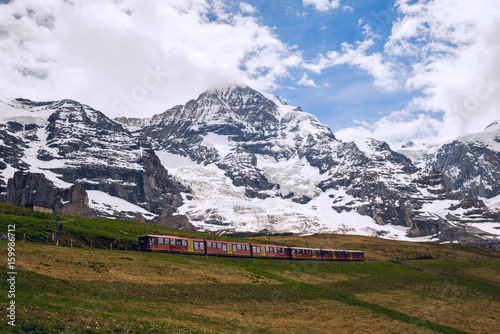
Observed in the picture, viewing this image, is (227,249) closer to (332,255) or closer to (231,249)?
(231,249)

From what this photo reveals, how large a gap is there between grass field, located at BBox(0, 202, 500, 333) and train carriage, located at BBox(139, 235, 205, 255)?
593cm

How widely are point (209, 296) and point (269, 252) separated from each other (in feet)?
140

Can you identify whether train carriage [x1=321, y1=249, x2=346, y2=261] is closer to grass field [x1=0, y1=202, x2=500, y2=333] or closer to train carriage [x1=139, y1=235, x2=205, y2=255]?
grass field [x1=0, y1=202, x2=500, y2=333]

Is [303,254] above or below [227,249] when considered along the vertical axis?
below

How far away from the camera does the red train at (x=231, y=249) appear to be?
69000 mm

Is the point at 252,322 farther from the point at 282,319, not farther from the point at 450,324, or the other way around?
the point at 450,324

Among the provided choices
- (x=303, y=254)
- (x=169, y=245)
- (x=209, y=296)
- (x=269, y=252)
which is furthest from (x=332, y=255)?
(x=209, y=296)

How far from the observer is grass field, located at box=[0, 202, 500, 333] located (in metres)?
31.6

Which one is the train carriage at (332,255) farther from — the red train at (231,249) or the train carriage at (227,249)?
the train carriage at (227,249)

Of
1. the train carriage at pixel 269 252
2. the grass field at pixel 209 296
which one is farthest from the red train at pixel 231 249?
the grass field at pixel 209 296

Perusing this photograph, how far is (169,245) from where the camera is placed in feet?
230

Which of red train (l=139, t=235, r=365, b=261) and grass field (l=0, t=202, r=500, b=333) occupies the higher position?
red train (l=139, t=235, r=365, b=261)

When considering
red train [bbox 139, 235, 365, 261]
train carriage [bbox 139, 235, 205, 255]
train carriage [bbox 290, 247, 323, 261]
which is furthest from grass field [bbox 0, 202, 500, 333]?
train carriage [bbox 290, 247, 323, 261]

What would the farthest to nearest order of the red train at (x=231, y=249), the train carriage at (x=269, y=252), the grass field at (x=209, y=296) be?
the train carriage at (x=269, y=252) < the red train at (x=231, y=249) < the grass field at (x=209, y=296)
